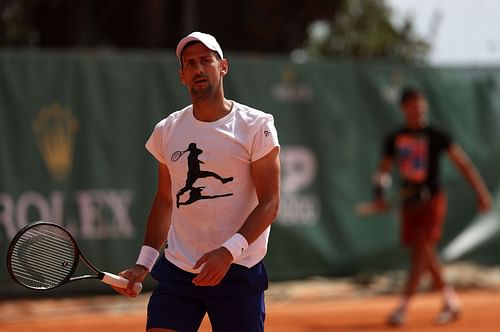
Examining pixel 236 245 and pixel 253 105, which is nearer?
pixel 236 245

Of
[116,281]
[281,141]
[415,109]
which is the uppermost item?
[415,109]

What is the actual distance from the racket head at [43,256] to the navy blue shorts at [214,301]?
41cm

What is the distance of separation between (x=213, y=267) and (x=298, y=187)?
24.2 ft

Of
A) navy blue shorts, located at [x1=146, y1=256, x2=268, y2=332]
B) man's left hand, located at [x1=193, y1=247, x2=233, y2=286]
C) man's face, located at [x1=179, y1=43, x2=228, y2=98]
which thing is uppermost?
man's face, located at [x1=179, y1=43, x2=228, y2=98]

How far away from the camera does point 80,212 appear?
10984 millimetres

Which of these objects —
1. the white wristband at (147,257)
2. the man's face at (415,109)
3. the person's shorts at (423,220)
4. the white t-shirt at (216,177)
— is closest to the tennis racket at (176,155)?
the white t-shirt at (216,177)

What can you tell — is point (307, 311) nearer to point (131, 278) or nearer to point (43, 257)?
point (131, 278)

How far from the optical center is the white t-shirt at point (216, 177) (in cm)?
499

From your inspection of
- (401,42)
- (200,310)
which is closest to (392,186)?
(401,42)

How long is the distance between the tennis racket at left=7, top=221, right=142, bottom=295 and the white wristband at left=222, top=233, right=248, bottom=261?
0.50 meters

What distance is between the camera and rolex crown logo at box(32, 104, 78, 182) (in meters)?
10.9

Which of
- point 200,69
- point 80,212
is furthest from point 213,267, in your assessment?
point 80,212

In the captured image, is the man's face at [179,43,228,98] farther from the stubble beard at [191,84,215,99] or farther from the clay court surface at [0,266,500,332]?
the clay court surface at [0,266,500,332]

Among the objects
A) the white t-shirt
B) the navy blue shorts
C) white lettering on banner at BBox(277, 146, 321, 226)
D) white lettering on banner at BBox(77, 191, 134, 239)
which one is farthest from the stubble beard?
white lettering on banner at BBox(277, 146, 321, 226)
